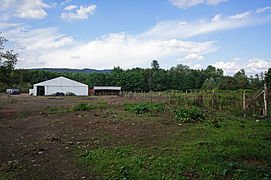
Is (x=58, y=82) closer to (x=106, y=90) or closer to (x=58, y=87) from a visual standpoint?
(x=58, y=87)

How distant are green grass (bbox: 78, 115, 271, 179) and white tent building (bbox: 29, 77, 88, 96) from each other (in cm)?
4230

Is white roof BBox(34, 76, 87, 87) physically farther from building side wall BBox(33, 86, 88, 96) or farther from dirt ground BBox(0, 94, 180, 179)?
dirt ground BBox(0, 94, 180, 179)

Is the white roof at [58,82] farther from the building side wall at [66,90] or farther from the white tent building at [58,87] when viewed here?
the building side wall at [66,90]

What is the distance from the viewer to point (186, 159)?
4477 mm

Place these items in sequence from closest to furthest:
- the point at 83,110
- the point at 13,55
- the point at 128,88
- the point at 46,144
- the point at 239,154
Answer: the point at 239,154, the point at 46,144, the point at 13,55, the point at 83,110, the point at 128,88

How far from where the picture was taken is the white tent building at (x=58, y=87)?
43275 millimetres

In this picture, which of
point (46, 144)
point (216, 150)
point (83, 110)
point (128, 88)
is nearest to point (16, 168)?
point (46, 144)

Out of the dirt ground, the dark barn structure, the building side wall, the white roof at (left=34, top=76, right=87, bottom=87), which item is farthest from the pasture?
the dark barn structure

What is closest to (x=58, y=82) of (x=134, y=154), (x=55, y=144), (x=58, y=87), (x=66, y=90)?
(x=58, y=87)

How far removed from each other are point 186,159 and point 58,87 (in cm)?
4440

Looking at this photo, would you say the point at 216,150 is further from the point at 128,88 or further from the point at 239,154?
the point at 128,88

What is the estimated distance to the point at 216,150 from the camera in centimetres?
494

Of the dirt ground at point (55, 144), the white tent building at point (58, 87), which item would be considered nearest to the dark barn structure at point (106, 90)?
the white tent building at point (58, 87)

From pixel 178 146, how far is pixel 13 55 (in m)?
13.5
